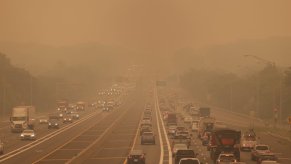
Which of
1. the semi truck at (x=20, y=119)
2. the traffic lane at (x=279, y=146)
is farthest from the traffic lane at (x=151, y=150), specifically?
the semi truck at (x=20, y=119)

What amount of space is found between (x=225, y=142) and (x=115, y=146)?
22357 millimetres

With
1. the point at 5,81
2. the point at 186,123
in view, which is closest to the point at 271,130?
the point at 186,123

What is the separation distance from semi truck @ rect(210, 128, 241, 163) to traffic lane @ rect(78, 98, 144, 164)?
24.6ft

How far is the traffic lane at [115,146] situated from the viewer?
202 feet

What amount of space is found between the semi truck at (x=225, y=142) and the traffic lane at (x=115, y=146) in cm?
751

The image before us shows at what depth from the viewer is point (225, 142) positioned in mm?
57125

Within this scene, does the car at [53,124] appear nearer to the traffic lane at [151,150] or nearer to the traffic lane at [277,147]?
the traffic lane at [151,150]

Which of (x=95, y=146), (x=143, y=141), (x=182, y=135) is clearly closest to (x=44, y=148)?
(x=95, y=146)

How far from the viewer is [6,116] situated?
488 ft

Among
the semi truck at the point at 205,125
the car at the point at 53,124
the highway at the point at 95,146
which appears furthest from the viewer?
the car at the point at 53,124

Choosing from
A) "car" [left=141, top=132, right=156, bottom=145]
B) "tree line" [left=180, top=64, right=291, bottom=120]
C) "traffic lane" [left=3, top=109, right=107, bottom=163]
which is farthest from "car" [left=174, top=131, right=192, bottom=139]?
"tree line" [left=180, top=64, right=291, bottom=120]

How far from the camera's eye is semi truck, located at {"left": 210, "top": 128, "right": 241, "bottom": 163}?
56.4 m

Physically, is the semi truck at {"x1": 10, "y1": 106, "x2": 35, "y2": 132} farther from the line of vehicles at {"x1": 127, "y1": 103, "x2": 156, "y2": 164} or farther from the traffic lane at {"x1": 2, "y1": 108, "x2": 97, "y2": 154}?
the line of vehicles at {"x1": 127, "y1": 103, "x2": 156, "y2": 164}

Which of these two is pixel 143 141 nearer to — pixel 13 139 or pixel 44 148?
pixel 44 148
